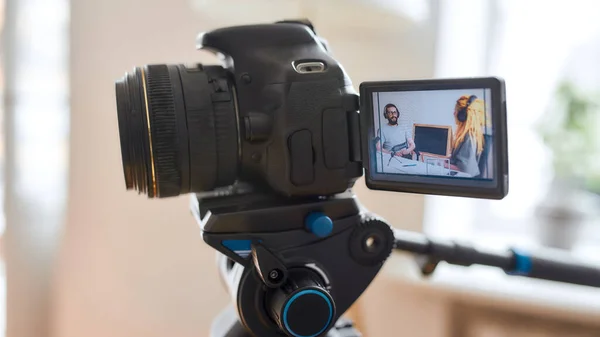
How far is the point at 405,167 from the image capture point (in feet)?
1.83

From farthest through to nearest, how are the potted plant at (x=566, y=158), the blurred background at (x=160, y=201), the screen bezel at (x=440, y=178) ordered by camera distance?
1. the potted plant at (x=566, y=158)
2. the blurred background at (x=160, y=201)
3. the screen bezel at (x=440, y=178)

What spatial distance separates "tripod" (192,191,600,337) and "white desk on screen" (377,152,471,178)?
0.08 meters

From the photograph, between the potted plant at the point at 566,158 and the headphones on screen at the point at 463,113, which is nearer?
the headphones on screen at the point at 463,113

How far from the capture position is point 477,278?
1.18m

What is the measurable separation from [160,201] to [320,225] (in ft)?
2.12

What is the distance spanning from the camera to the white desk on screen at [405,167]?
539mm

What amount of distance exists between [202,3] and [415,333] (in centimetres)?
86

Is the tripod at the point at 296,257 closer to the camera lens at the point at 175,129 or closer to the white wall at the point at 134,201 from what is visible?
the camera lens at the point at 175,129

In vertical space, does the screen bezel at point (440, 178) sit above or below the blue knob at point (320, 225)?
above

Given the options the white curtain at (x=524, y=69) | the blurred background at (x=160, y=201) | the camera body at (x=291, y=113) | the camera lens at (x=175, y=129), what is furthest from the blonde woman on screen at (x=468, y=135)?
the white curtain at (x=524, y=69)

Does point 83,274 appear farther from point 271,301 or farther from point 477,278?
point 477,278

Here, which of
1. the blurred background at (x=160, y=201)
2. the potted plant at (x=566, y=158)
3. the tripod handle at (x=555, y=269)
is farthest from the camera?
the potted plant at (x=566, y=158)

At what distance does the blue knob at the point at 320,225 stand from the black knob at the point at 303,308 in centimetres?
6

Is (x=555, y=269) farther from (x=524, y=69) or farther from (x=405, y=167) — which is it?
(x=524, y=69)
